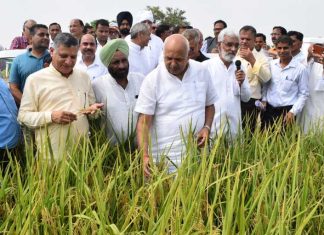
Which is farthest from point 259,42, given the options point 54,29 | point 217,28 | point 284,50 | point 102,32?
point 54,29

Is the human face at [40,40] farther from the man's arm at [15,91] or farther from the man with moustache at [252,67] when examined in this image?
the man with moustache at [252,67]

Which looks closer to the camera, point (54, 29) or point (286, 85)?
point (286, 85)

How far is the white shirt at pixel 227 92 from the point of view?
371cm

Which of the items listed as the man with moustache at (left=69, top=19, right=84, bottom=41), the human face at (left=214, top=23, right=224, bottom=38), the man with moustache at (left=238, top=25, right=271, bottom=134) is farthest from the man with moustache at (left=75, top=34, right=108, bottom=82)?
the human face at (left=214, top=23, right=224, bottom=38)

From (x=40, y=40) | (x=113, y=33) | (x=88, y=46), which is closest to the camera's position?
(x=40, y=40)

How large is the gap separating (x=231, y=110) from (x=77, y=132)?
1.15 m

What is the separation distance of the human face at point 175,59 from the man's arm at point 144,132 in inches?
11.5

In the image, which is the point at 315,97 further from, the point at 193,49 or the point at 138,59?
the point at 138,59

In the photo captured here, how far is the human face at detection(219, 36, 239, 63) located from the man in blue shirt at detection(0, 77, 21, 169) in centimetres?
150

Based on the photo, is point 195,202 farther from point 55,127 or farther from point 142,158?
point 55,127

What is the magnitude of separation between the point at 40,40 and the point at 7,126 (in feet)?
3.91

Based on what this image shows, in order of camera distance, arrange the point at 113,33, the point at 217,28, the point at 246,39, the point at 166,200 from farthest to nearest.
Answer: the point at 217,28 → the point at 113,33 → the point at 246,39 → the point at 166,200

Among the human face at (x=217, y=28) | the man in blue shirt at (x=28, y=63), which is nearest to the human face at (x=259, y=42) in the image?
the human face at (x=217, y=28)

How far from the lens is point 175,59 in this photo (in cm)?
297
